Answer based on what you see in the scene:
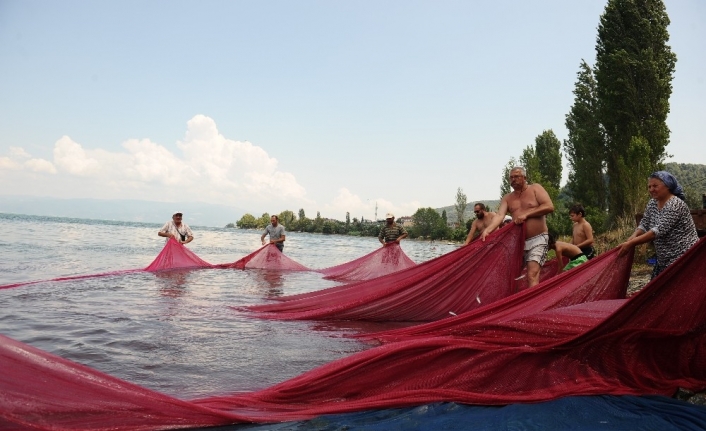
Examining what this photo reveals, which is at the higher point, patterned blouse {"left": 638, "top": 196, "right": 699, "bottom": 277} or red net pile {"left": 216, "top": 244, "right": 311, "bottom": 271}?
patterned blouse {"left": 638, "top": 196, "right": 699, "bottom": 277}

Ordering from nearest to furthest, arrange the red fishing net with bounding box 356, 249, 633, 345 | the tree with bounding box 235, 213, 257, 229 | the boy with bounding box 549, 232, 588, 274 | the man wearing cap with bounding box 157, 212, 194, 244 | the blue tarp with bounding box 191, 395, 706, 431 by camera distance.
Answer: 1. the blue tarp with bounding box 191, 395, 706, 431
2. the red fishing net with bounding box 356, 249, 633, 345
3. the boy with bounding box 549, 232, 588, 274
4. the man wearing cap with bounding box 157, 212, 194, 244
5. the tree with bounding box 235, 213, 257, 229

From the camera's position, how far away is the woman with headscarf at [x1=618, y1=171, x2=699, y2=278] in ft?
14.9

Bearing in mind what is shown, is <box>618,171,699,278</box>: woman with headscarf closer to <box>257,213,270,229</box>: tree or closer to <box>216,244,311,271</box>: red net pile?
<box>216,244,311,271</box>: red net pile

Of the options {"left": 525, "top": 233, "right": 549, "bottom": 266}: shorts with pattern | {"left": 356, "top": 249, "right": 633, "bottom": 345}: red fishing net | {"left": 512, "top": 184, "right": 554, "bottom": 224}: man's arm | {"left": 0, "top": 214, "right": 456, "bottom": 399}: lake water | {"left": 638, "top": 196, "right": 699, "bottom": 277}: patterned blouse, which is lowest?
{"left": 0, "top": 214, "right": 456, "bottom": 399}: lake water

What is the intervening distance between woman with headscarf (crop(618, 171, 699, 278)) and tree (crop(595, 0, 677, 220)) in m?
20.3

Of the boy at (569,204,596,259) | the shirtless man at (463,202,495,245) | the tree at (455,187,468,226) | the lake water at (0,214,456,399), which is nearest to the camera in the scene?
the lake water at (0,214,456,399)

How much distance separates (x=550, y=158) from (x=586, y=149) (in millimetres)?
15188

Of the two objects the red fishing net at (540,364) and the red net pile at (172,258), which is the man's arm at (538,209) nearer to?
the red fishing net at (540,364)

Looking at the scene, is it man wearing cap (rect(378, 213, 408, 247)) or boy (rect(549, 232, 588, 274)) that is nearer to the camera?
boy (rect(549, 232, 588, 274))

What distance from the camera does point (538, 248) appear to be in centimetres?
646

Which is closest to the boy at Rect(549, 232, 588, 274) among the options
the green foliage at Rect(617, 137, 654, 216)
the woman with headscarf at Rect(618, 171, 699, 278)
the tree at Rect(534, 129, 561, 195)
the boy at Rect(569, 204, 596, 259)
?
the boy at Rect(569, 204, 596, 259)

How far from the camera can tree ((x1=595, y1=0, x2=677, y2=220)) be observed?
24.0 metres

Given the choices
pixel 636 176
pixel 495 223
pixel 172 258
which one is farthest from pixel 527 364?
pixel 636 176

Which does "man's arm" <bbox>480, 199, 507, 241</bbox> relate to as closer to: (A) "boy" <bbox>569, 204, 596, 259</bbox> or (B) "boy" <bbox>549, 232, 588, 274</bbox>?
(B) "boy" <bbox>549, 232, 588, 274</bbox>
